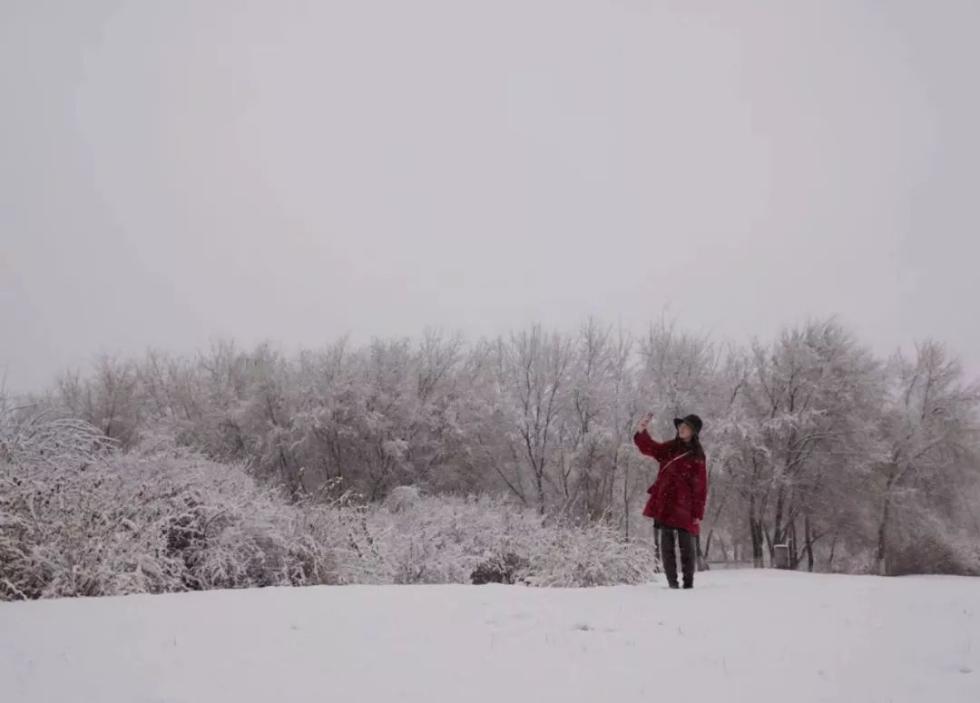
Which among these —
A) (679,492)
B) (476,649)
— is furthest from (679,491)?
(476,649)

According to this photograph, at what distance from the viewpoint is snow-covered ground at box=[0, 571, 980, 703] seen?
2924 millimetres

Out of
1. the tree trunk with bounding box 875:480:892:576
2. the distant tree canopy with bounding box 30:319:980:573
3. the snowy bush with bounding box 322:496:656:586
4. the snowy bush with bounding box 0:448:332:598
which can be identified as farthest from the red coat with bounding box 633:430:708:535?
the tree trunk with bounding box 875:480:892:576

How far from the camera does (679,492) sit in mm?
7078

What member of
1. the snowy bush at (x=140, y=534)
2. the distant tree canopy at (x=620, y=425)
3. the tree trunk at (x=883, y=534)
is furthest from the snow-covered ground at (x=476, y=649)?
the tree trunk at (x=883, y=534)

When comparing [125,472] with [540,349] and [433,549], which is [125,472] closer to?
[433,549]

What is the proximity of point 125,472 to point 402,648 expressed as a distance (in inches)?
306

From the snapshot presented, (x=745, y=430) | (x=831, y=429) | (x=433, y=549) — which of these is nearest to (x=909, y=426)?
(x=831, y=429)

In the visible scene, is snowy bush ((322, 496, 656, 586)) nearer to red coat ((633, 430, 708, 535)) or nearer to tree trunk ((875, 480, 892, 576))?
red coat ((633, 430, 708, 535))

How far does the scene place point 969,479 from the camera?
91.4 feet

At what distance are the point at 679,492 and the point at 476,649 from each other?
418cm

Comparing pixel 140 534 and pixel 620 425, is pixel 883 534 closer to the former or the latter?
pixel 620 425

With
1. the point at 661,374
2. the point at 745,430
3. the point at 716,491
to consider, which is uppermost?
the point at 661,374

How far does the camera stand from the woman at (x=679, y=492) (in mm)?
6988

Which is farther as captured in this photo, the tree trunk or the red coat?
the tree trunk
